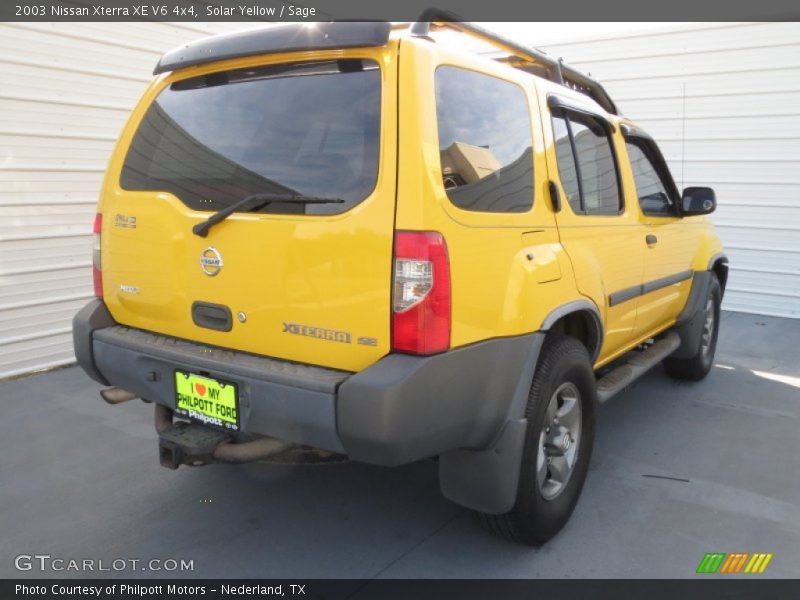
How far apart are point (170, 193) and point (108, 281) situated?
55 cm

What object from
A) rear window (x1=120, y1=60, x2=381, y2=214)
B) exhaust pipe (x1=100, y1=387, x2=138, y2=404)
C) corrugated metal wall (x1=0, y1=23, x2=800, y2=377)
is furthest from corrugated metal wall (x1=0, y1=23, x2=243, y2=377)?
rear window (x1=120, y1=60, x2=381, y2=214)

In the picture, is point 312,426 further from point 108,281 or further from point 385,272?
point 108,281

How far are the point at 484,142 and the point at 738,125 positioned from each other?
6.75 m

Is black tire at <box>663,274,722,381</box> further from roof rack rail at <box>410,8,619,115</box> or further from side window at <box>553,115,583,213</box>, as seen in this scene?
side window at <box>553,115,583,213</box>

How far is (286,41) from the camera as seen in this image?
89.8 inches

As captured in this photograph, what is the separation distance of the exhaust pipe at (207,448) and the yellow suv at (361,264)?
0.04 feet

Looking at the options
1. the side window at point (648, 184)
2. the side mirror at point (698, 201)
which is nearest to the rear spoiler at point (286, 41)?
the side window at point (648, 184)

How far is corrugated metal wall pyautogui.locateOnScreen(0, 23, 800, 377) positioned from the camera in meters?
4.99

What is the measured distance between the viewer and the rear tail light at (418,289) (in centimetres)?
203

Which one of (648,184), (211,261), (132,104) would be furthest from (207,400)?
(132,104)


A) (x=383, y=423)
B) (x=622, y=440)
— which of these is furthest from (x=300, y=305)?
(x=622, y=440)

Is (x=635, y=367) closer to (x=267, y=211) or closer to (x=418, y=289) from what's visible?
(x=418, y=289)

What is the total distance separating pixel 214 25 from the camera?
248 inches

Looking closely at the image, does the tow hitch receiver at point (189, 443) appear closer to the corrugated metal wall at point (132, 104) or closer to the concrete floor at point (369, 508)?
the concrete floor at point (369, 508)
